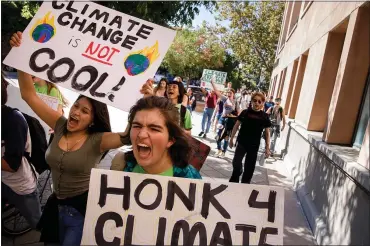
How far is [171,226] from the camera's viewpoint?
1.55 m

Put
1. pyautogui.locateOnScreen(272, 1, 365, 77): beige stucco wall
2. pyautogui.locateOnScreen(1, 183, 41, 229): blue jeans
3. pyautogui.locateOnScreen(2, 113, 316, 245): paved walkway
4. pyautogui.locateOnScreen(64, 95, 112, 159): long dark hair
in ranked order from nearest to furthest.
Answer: pyautogui.locateOnScreen(64, 95, 112, 159): long dark hair → pyautogui.locateOnScreen(1, 183, 41, 229): blue jeans → pyautogui.locateOnScreen(2, 113, 316, 245): paved walkway → pyautogui.locateOnScreen(272, 1, 365, 77): beige stucco wall

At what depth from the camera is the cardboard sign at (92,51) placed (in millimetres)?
2109

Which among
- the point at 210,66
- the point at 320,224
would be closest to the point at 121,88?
the point at 320,224

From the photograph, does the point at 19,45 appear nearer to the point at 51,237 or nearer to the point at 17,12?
the point at 51,237

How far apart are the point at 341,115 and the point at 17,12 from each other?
80.7ft

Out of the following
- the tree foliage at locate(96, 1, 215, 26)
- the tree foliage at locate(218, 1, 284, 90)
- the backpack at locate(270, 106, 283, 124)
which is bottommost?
the backpack at locate(270, 106, 283, 124)

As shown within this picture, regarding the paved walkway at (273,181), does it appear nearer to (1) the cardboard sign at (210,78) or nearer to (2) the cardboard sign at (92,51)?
(2) the cardboard sign at (92,51)

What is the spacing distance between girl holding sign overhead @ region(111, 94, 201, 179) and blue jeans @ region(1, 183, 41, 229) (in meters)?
1.32

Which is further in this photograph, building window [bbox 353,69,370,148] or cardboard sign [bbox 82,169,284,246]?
building window [bbox 353,69,370,148]

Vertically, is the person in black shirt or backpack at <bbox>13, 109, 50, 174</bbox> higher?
the person in black shirt

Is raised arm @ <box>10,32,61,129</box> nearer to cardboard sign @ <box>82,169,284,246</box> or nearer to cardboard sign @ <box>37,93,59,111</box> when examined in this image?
cardboard sign @ <box>82,169,284,246</box>

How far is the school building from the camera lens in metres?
3.28

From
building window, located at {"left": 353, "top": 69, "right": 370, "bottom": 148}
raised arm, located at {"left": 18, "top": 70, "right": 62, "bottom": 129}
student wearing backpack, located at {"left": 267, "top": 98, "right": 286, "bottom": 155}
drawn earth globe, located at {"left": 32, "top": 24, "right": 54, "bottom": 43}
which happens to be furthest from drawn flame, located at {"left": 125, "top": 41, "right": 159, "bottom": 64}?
student wearing backpack, located at {"left": 267, "top": 98, "right": 286, "bottom": 155}

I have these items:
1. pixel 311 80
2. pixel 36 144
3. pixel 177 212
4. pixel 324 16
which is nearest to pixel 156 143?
pixel 177 212
